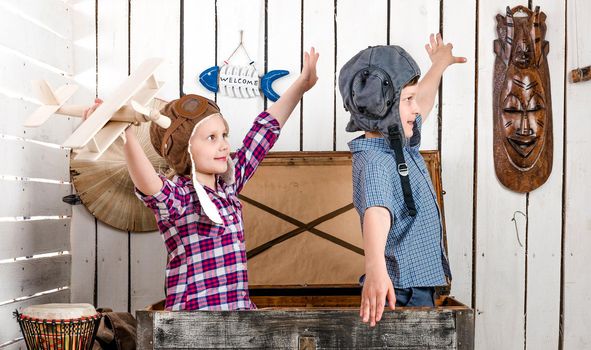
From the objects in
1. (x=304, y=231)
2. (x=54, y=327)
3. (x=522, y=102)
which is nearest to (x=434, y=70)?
(x=522, y=102)

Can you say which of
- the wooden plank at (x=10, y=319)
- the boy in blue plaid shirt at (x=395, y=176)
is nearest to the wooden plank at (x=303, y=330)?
the boy in blue plaid shirt at (x=395, y=176)

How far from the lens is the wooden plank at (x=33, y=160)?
215cm

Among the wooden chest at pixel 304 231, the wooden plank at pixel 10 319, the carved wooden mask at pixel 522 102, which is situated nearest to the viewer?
the wooden plank at pixel 10 319

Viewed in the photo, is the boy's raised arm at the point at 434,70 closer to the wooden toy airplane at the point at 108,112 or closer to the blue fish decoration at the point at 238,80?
the blue fish decoration at the point at 238,80

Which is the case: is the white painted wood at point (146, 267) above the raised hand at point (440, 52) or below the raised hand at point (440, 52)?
below

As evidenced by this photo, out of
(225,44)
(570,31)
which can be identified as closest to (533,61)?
(570,31)

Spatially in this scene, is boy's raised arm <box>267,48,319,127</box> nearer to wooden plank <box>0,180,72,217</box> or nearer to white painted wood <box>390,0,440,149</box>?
white painted wood <box>390,0,440,149</box>

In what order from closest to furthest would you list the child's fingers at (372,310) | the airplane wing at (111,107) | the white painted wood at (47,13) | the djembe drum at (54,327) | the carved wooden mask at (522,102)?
the airplane wing at (111,107), the child's fingers at (372,310), the djembe drum at (54,327), the white painted wood at (47,13), the carved wooden mask at (522,102)

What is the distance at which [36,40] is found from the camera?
2.38 m

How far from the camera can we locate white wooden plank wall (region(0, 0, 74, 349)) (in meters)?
2.13

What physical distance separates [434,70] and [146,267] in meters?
1.34

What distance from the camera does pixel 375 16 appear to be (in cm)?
270

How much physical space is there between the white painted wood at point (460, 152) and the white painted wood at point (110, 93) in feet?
4.12

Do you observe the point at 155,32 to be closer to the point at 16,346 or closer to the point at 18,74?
the point at 18,74
